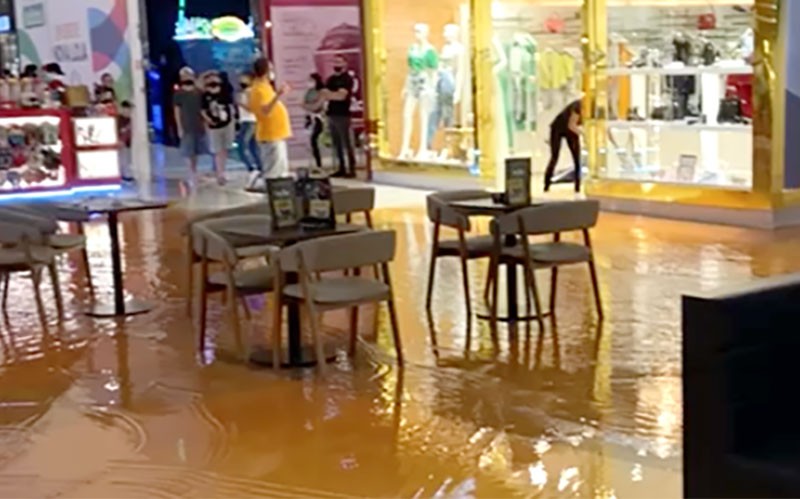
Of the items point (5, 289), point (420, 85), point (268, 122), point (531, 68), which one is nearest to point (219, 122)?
point (420, 85)

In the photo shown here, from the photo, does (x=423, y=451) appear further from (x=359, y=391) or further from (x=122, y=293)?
(x=122, y=293)

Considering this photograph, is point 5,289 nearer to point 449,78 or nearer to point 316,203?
point 316,203

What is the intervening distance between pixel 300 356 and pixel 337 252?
76cm

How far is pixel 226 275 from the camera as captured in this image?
6043 millimetres

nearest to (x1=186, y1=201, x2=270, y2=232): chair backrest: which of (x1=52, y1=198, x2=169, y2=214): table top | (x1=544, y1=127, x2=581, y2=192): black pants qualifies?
(x1=52, y1=198, x2=169, y2=214): table top

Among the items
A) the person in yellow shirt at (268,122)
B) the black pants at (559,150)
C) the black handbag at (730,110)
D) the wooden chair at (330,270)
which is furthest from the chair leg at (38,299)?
the black pants at (559,150)

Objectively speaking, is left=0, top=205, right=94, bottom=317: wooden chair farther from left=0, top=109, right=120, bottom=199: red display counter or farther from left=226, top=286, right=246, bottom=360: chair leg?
left=0, top=109, right=120, bottom=199: red display counter

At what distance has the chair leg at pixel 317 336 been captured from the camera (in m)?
5.48

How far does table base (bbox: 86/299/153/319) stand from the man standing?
8.07 meters

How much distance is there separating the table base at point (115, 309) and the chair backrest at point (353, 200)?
4.64 ft

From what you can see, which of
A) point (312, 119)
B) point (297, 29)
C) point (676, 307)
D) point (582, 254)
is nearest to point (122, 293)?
point (582, 254)

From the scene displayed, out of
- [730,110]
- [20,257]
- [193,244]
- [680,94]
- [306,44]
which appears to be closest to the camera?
[193,244]

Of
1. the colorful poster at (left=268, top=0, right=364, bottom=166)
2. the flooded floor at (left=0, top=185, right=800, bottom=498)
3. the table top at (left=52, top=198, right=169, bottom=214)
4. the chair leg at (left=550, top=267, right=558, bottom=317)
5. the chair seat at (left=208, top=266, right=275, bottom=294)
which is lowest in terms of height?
the flooded floor at (left=0, top=185, right=800, bottom=498)

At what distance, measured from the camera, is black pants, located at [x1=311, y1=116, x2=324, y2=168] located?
16391mm
